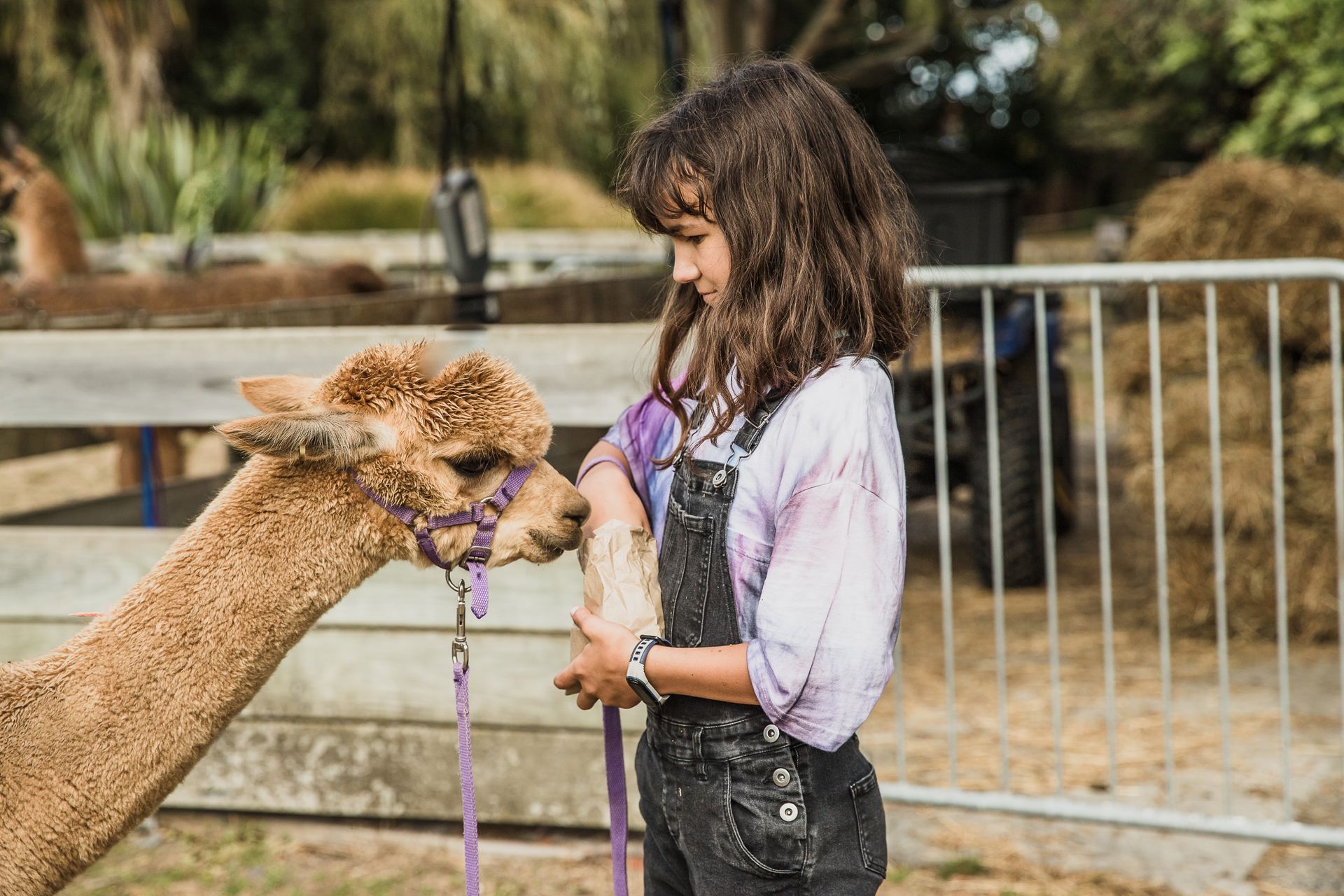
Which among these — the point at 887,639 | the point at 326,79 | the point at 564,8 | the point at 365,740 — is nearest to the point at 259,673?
the point at 887,639

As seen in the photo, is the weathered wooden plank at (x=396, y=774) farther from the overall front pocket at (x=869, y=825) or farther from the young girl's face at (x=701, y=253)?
the young girl's face at (x=701, y=253)

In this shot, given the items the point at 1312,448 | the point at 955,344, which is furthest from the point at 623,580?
the point at 955,344

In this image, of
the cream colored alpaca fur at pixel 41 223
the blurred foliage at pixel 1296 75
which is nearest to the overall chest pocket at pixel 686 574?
the cream colored alpaca fur at pixel 41 223

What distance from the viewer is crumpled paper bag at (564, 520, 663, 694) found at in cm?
154

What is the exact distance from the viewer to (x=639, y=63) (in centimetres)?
1672

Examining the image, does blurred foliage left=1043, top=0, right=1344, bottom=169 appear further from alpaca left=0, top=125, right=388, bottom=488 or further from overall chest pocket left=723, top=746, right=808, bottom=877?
overall chest pocket left=723, top=746, right=808, bottom=877

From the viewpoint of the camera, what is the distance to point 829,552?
1422 mm

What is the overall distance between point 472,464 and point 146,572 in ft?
5.82

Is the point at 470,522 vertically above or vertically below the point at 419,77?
below

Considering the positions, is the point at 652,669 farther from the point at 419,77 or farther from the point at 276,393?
the point at 419,77

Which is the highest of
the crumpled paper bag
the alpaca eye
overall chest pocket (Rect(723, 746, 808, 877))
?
the alpaca eye

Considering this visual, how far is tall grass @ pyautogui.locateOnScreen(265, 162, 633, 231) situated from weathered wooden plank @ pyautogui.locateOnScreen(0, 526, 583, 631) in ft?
31.3

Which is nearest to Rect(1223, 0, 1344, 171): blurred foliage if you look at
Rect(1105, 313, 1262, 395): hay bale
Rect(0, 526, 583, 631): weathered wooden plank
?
Rect(1105, 313, 1262, 395): hay bale

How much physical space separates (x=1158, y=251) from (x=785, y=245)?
404 centimetres
